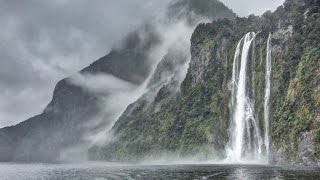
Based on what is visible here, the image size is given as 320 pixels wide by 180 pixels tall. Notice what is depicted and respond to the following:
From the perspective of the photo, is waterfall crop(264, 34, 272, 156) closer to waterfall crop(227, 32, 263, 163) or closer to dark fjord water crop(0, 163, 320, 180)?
waterfall crop(227, 32, 263, 163)

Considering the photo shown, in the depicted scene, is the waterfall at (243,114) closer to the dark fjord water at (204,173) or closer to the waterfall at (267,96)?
the waterfall at (267,96)

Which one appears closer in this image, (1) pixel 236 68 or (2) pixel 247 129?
(2) pixel 247 129

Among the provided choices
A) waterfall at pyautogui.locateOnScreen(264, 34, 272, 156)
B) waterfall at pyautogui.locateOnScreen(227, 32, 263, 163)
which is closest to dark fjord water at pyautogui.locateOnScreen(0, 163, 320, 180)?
waterfall at pyautogui.locateOnScreen(264, 34, 272, 156)

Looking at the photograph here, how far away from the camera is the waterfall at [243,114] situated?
14425 centimetres

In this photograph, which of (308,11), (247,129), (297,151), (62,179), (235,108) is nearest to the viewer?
(62,179)

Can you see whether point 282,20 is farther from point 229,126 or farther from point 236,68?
point 229,126

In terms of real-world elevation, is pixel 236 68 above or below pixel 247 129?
above

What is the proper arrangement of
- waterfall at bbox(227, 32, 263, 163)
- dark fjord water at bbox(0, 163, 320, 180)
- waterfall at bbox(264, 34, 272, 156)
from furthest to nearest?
waterfall at bbox(227, 32, 263, 163) → waterfall at bbox(264, 34, 272, 156) → dark fjord water at bbox(0, 163, 320, 180)

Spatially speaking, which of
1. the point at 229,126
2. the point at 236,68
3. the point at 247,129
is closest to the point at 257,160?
the point at 247,129

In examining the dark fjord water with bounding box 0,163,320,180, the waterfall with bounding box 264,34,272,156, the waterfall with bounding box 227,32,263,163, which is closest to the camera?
the dark fjord water with bounding box 0,163,320,180

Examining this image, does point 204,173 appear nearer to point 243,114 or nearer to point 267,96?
point 267,96

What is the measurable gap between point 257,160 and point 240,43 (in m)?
51.8

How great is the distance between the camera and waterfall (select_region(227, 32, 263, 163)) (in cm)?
14425

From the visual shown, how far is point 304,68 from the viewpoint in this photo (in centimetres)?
12238
